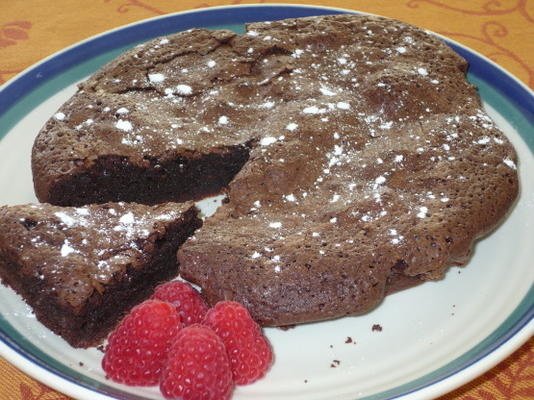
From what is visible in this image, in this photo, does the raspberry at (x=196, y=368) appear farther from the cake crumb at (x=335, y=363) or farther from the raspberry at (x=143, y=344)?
the cake crumb at (x=335, y=363)

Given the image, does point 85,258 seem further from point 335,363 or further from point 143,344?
point 335,363

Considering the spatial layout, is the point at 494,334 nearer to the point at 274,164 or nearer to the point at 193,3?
the point at 274,164

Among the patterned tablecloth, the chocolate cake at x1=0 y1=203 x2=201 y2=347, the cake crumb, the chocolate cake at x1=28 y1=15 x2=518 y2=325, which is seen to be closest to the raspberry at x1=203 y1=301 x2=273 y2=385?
the chocolate cake at x1=28 y1=15 x2=518 y2=325

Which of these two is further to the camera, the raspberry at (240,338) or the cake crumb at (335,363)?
the cake crumb at (335,363)

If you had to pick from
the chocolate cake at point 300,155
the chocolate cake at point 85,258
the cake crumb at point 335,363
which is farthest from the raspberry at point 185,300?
the cake crumb at point 335,363

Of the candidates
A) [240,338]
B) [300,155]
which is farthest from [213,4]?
[240,338]
